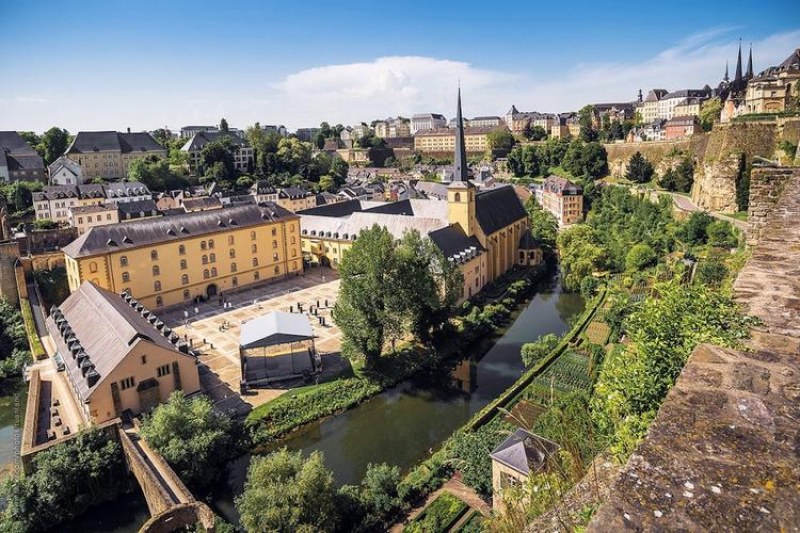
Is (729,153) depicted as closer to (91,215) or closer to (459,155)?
(459,155)

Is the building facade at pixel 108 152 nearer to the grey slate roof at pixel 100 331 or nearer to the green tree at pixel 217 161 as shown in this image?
the green tree at pixel 217 161

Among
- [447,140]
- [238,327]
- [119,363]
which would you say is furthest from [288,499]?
[447,140]

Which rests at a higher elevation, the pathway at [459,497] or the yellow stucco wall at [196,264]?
the yellow stucco wall at [196,264]

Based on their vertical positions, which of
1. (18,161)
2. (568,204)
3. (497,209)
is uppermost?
(18,161)

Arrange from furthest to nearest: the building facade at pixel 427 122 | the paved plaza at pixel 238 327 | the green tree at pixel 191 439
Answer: the building facade at pixel 427 122
the paved plaza at pixel 238 327
the green tree at pixel 191 439

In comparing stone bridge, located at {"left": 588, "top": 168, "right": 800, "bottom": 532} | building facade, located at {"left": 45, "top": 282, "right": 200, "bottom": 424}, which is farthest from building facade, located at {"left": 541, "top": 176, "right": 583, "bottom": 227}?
stone bridge, located at {"left": 588, "top": 168, "right": 800, "bottom": 532}

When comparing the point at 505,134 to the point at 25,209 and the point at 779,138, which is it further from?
the point at 25,209

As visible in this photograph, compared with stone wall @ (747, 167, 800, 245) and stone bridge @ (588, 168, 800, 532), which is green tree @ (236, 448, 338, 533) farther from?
stone bridge @ (588, 168, 800, 532)

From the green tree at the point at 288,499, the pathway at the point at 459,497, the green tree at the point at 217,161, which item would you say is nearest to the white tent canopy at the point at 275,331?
the green tree at the point at 288,499
